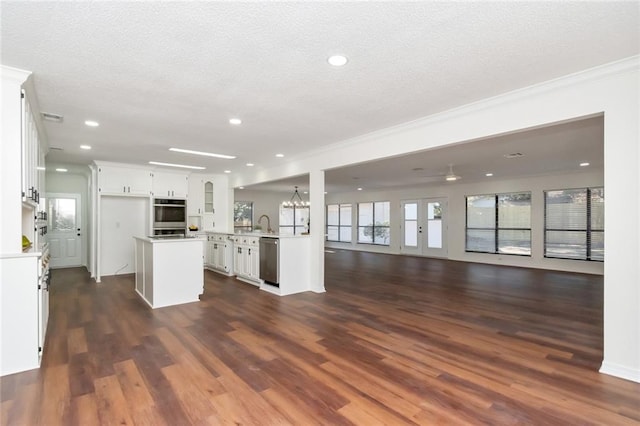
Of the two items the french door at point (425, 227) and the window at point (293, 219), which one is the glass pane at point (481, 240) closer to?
the french door at point (425, 227)

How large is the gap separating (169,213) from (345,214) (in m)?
8.15

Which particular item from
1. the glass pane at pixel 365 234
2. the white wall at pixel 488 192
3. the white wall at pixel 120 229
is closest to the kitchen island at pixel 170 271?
the white wall at pixel 120 229

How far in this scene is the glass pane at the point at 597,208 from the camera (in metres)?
7.72

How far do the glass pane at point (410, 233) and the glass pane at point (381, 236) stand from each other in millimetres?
942

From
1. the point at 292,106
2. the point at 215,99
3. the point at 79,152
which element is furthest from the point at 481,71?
the point at 79,152

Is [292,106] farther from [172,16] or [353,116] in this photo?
[172,16]

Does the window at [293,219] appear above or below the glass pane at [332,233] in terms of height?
above

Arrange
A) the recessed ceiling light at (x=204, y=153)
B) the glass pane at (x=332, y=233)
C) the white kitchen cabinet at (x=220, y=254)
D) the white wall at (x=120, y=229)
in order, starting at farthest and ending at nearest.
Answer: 1. the glass pane at (x=332, y=233)
2. the white kitchen cabinet at (x=220, y=254)
3. the white wall at (x=120, y=229)
4. the recessed ceiling light at (x=204, y=153)

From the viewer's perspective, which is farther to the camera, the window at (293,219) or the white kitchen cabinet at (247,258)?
the window at (293,219)

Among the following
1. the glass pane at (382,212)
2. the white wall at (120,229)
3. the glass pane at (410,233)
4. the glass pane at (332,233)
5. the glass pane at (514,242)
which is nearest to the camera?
the white wall at (120,229)

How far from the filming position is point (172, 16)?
1977mm

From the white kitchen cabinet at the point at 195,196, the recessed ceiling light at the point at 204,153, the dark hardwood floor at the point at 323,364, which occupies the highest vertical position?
the recessed ceiling light at the point at 204,153

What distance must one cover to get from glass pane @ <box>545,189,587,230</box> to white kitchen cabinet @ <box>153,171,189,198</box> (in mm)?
9338

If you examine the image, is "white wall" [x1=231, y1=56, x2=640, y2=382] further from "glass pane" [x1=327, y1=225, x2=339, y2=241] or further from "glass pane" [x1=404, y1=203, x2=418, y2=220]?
"glass pane" [x1=327, y1=225, x2=339, y2=241]
